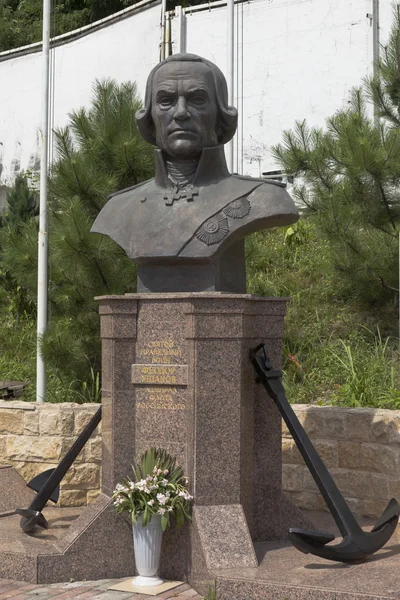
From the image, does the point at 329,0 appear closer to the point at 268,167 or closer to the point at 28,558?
the point at 268,167

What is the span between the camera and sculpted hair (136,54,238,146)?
17.4 ft

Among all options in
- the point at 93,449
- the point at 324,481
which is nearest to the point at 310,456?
the point at 324,481

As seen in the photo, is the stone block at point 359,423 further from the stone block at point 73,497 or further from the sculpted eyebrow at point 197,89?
the sculpted eyebrow at point 197,89

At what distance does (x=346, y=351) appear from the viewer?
7.98 m

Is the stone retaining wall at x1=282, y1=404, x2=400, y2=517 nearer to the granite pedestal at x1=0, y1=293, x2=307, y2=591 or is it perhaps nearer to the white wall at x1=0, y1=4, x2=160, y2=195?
the granite pedestal at x1=0, y1=293, x2=307, y2=591

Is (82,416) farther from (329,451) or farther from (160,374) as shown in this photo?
(160,374)

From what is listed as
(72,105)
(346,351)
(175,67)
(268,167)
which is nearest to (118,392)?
(175,67)

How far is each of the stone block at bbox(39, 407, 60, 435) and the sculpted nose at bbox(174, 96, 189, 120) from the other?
3.04m

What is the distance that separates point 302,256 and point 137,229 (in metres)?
5.68

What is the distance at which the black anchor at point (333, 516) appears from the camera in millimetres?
4613

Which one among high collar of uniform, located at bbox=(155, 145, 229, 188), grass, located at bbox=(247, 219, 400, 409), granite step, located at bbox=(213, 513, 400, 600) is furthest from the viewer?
grass, located at bbox=(247, 219, 400, 409)

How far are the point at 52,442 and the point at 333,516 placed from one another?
3.13 metres

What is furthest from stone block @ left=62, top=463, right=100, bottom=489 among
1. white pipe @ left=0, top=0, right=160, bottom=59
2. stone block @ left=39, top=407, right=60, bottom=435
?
white pipe @ left=0, top=0, right=160, bottom=59

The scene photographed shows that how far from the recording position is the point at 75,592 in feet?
15.5
